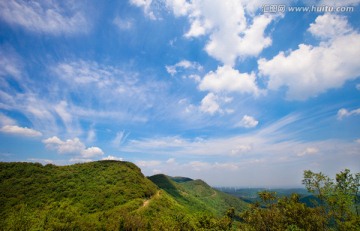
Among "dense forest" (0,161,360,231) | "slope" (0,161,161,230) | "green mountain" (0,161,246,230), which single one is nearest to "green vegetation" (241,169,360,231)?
"dense forest" (0,161,360,231)

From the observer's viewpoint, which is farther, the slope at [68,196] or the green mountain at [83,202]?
the green mountain at [83,202]

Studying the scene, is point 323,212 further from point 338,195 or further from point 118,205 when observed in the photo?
point 118,205

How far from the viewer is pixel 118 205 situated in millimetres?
82625

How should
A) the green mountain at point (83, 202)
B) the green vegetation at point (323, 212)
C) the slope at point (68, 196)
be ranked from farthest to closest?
the green mountain at point (83, 202) < the slope at point (68, 196) < the green vegetation at point (323, 212)

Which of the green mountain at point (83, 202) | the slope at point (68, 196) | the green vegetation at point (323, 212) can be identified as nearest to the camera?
the green vegetation at point (323, 212)

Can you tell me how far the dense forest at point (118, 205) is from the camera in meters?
50.1

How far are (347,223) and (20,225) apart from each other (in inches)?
2895

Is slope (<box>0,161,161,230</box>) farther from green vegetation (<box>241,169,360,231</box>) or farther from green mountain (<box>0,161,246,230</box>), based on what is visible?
green vegetation (<box>241,169,360,231</box>)

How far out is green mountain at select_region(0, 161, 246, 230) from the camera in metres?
62.3

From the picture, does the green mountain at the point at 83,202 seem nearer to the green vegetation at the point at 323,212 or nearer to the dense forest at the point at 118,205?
the dense forest at the point at 118,205

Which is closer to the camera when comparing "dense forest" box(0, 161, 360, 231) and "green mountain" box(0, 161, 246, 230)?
"dense forest" box(0, 161, 360, 231)

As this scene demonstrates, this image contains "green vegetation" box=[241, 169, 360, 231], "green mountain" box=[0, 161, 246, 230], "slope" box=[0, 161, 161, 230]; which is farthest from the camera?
"green mountain" box=[0, 161, 246, 230]

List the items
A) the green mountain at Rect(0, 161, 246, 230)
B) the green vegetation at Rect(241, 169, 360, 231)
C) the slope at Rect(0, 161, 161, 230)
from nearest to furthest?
the green vegetation at Rect(241, 169, 360, 231) < the slope at Rect(0, 161, 161, 230) < the green mountain at Rect(0, 161, 246, 230)

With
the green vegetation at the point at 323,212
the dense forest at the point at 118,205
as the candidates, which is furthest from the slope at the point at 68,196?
the green vegetation at the point at 323,212
